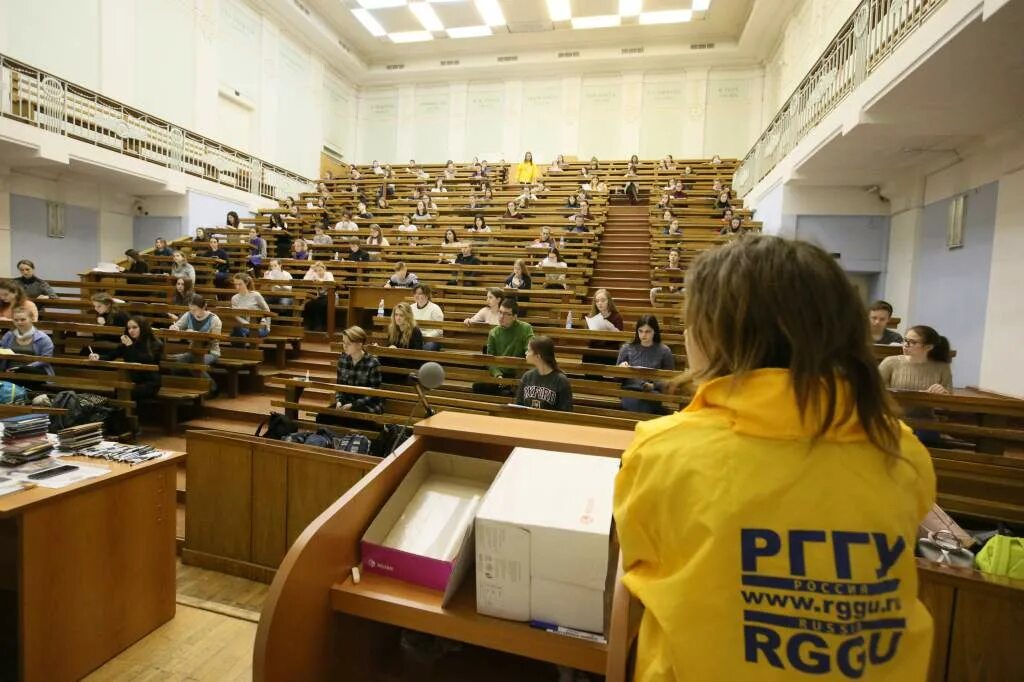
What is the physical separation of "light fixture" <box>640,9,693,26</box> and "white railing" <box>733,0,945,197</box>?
6.43m

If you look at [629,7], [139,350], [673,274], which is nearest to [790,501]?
[139,350]

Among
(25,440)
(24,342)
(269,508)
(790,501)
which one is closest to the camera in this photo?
(790,501)

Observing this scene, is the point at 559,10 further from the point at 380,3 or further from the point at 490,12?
the point at 380,3

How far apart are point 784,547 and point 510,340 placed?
3.91 m

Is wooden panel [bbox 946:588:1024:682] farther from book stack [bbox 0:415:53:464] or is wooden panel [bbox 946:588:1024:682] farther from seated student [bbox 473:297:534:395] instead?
book stack [bbox 0:415:53:464]

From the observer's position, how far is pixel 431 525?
124 cm

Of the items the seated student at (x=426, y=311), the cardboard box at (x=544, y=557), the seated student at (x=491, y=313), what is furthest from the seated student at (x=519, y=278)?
the cardboard box at (x=544, y=557)

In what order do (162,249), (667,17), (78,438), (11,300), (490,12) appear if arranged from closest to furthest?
1. (78,438)
2. (11,300)
3. (162,249)
4. (667,17)
5. (490,12)

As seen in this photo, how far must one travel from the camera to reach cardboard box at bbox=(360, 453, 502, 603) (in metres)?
1.10

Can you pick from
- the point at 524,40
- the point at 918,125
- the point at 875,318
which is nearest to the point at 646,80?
the point at 524,40

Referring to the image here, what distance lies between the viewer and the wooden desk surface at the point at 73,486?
1.74 metres

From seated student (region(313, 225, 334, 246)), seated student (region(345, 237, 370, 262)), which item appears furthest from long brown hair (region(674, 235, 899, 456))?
seated student (region(313, 225, 334, 246))

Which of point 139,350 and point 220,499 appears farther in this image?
point 139,350

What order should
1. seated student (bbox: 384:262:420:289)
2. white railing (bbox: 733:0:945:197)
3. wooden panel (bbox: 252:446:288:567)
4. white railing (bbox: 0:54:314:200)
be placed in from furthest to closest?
white railing (bbox: 0:54:314:200) → seated student (bbox: 384:262:420:289) → white railing (bbox: 733:0:945:197) → wooden panel (bbox: 252:446:288:567)
